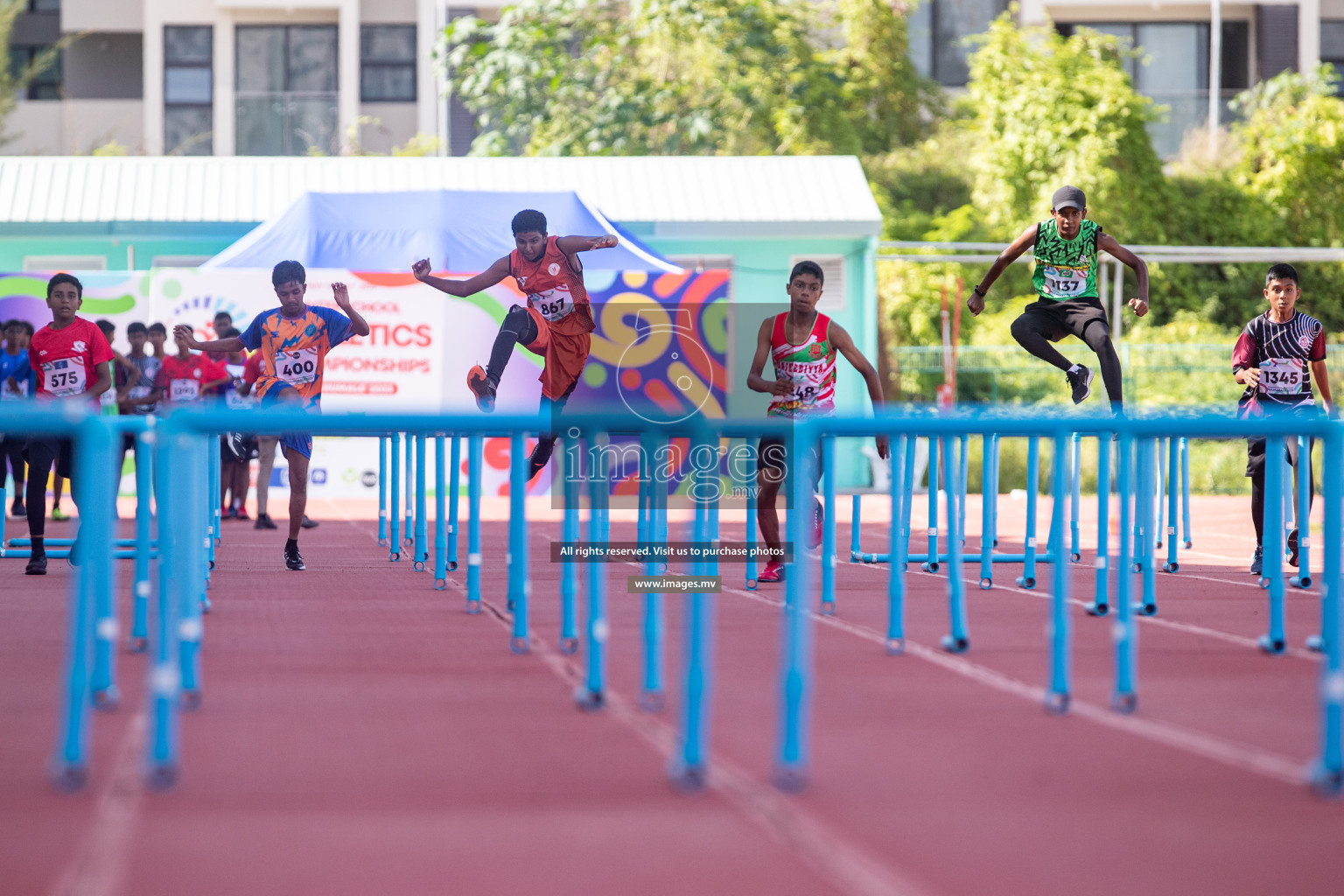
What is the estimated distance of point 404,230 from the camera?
18.8 meters

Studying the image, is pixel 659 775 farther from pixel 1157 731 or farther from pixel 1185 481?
pixel 1185 481

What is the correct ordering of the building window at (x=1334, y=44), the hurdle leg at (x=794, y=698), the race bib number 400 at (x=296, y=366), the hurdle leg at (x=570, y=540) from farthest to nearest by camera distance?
the building window at (x=1334, y=44), the race bib number 400 at (x=296, y=366), the hurdle leg at (x=570, y=540), the hurdle leg at (x=794, y=698)

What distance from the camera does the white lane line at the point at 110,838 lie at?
3352 mm

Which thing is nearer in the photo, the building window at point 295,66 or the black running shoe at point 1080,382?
the black running shoe at point 1080,382

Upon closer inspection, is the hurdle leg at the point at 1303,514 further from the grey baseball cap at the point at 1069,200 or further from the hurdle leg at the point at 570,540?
the hurdle leg at the point at 570,540

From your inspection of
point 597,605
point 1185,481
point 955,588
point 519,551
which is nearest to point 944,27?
point 1185,481

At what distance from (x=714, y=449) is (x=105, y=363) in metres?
3.86

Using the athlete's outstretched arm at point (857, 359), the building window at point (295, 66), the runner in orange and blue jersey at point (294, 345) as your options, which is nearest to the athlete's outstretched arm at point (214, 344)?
the runner in orange and blue jersey at point (294, 345)

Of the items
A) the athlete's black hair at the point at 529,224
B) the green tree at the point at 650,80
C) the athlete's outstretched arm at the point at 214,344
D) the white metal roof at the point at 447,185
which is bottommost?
the athlete's outstretched arm at the point at 214,344

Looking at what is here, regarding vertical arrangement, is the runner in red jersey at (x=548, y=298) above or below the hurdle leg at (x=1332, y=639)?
above

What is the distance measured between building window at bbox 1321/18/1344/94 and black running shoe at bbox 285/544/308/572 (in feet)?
96.6

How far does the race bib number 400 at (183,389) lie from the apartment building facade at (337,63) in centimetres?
1749

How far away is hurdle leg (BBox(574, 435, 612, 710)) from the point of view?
5031 millimetres

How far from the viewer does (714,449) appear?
7742mm
